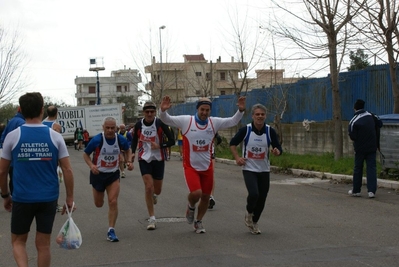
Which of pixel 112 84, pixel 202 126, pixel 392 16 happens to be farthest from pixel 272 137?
pixel 112 84

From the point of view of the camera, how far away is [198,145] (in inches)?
351

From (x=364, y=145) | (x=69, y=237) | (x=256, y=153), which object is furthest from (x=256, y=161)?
(x=364, y=145)

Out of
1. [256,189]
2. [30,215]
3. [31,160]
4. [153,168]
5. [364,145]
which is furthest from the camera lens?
[364,145]

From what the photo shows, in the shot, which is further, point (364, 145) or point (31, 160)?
point (364, 145)

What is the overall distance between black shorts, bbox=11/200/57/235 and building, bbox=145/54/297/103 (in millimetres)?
20921

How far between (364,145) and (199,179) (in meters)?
5.06

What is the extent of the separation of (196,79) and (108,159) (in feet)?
141

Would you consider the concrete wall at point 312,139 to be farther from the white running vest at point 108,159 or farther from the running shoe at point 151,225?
the white running vest at point 108,159

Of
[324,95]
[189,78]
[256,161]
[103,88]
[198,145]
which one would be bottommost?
[256,161]

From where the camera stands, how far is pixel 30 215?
5.71 m

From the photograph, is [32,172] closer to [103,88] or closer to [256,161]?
[256,161]

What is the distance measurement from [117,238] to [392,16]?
9995 mm

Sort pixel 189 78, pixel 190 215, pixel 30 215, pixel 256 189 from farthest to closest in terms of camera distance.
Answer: pixel 189 78, pixel 190 215, pixel 256 189, pixel 30 215

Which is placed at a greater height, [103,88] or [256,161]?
[103,88]
